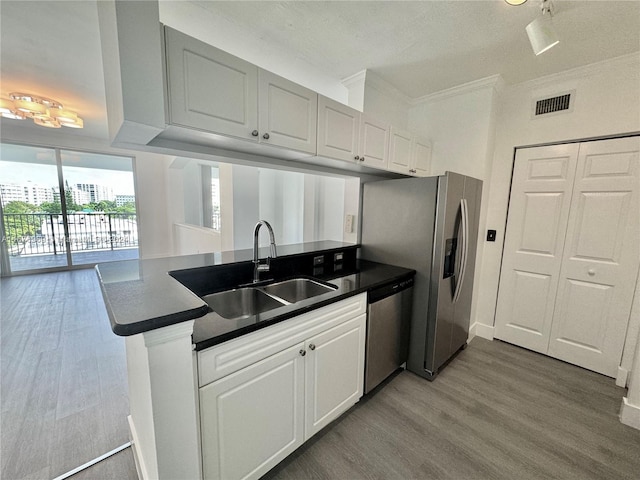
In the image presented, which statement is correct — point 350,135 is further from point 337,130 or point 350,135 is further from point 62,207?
point 62,207

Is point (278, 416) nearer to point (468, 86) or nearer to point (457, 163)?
point (457, 163)

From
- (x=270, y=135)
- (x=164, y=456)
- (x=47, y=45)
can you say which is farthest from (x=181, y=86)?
(x=47, y=45)

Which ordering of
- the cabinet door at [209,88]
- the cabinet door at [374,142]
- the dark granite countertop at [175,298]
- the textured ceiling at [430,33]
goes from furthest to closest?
the cabinet door at [374,142] → the textured ceiling at [430,33] → the cabinet door at [209,88] → the dark granite countertop at [175,298]

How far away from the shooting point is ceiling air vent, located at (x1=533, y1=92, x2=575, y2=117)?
2330 mm

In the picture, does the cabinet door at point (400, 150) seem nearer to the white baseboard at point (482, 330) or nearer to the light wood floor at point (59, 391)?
the white baseboard at point (482, 330)

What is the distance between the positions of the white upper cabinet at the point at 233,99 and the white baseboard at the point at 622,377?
121 inches

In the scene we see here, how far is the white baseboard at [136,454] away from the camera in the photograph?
1.24m

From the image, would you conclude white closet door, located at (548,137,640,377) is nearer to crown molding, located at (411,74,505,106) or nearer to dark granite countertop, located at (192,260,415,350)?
crown molding, located at (411,74,505,106)

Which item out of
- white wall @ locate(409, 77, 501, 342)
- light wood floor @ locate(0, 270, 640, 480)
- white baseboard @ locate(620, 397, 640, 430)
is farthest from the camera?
white wall @ locate(409, 77, 501, 342)

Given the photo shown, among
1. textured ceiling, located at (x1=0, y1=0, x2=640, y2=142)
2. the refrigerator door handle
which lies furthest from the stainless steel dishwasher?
textured ceiling, located at (x1=0, y1=0, x2=640, y2=142)

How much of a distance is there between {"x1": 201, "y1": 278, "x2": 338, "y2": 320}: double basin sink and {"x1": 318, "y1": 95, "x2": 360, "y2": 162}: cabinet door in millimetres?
947

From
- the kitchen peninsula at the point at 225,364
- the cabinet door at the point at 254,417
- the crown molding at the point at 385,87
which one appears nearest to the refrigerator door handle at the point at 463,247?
the kitchen peninsula at the point at 225,364

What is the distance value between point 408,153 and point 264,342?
2.17 meters

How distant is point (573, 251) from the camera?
7.80ft
